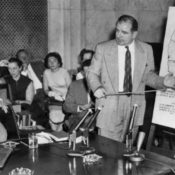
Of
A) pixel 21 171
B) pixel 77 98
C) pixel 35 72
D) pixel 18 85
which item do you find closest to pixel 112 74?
pixel 77 98

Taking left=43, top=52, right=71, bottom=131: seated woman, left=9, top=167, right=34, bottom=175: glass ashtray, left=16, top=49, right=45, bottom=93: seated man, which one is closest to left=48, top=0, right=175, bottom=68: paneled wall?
left=16, top=49, right=45, bottom=93: seated man

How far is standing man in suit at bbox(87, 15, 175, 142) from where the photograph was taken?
13.2 feet

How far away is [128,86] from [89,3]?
3650mm

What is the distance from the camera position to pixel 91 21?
7.45 m

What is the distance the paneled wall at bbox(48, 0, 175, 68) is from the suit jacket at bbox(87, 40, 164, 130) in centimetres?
338

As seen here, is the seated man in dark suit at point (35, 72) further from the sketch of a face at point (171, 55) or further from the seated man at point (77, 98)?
the sketch of a face at point (171, 55)

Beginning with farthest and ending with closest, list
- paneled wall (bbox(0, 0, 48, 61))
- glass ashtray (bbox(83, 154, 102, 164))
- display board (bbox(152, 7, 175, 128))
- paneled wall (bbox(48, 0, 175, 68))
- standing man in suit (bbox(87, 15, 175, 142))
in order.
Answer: paneled wall (bbox(48, 0, 175, 68)), paneled wall (bbox(0, 0, 48, 61)), display board (bbox(152, 7, 175, 128)), standing man in suit (bbox(87, 15, 175, 142)), glass ashtray (bbox(83, 154, 102, 164))

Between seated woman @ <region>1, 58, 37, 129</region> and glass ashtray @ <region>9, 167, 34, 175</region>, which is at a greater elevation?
seated woman @ <region>1, 58, 37, 129</region>

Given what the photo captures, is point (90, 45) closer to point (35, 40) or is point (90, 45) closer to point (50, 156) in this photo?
point (35, 40)

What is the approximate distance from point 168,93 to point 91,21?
3626 millimetres

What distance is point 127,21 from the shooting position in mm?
3906

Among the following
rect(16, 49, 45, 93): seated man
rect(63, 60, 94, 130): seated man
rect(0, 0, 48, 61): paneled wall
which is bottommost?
rect(63, 60, 94, 130): seated man

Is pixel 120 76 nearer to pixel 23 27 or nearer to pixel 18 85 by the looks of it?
pixel 18 85

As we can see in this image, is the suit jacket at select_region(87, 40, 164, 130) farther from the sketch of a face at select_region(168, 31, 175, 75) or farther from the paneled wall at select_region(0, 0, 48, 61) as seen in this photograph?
the paneled wall at select_region(0, 0, 48, 61)
